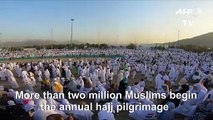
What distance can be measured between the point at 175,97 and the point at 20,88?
7.50 metres

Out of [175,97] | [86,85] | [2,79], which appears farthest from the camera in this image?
[2,79]

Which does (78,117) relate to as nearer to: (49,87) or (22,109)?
(22,109)

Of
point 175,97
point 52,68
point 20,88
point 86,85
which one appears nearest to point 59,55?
point 52,68

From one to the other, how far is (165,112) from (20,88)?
25.9 feet

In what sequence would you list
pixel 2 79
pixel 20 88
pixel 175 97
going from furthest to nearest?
pixel 2 79
pixel 20 88
pixel 175 97

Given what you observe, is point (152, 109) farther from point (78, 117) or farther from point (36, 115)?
point (36, 115)

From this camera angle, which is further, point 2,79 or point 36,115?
point 2,79

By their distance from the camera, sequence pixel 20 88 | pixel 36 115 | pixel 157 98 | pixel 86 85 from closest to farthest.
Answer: pixel 36 115
pixel 157 98
pixel 86 85
pixel 20 88

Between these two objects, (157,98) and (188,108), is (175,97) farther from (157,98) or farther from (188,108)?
(157,98)

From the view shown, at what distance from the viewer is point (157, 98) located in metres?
10.6

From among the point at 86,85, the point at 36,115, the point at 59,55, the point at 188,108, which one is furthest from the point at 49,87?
the point at 59,55

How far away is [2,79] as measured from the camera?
57.1 feet

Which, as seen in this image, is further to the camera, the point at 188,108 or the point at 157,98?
the point at 157,98

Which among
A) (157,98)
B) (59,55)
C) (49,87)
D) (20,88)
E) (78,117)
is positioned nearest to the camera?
(78,117)
